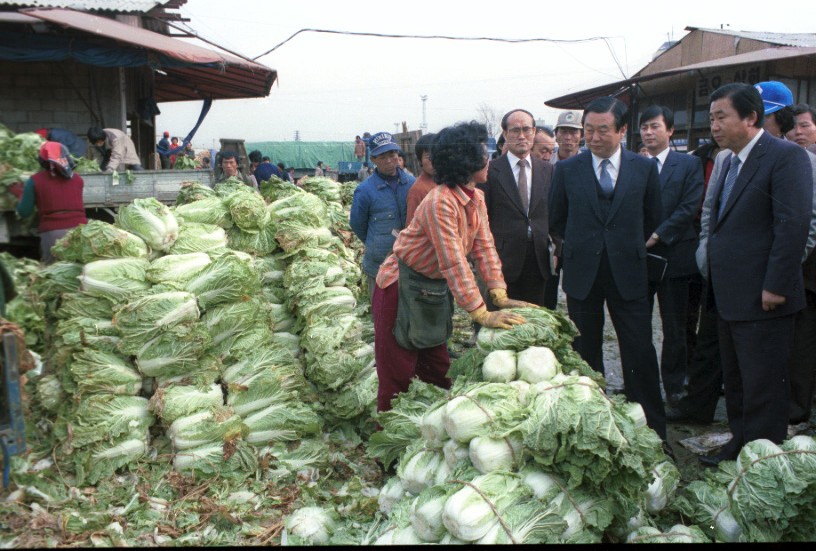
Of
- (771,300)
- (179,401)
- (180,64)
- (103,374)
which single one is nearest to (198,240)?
(103,374)

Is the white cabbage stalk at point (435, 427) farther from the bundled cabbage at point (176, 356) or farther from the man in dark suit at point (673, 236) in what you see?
the man in dark suit at point (673, 236)

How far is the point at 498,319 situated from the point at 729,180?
1.59 meters

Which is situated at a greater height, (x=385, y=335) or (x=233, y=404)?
(x=385, y=335)

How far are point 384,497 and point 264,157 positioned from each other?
23.4 feet

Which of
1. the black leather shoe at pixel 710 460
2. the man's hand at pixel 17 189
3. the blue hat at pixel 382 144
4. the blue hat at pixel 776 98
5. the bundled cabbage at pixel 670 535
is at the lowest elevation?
the black leather shoe at pixel 710 460

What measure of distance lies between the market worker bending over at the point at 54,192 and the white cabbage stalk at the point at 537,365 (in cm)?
243

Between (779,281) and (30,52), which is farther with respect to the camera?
(779,281)

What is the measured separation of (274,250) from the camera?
5.98m

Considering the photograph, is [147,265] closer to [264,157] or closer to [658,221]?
[658,221]

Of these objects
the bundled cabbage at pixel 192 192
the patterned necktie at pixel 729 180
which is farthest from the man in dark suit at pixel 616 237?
the bundled cabbage at pixel 192 192

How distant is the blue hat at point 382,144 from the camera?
5496 mm

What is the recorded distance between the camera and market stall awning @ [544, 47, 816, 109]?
441cm

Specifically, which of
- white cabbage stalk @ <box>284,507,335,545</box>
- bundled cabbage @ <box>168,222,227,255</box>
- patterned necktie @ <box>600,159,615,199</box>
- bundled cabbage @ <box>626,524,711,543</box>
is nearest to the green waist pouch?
white cabbage stalk @ <box>284,507,335,545</box>

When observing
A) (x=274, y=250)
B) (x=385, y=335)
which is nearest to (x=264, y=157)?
(x=274, y=250)
